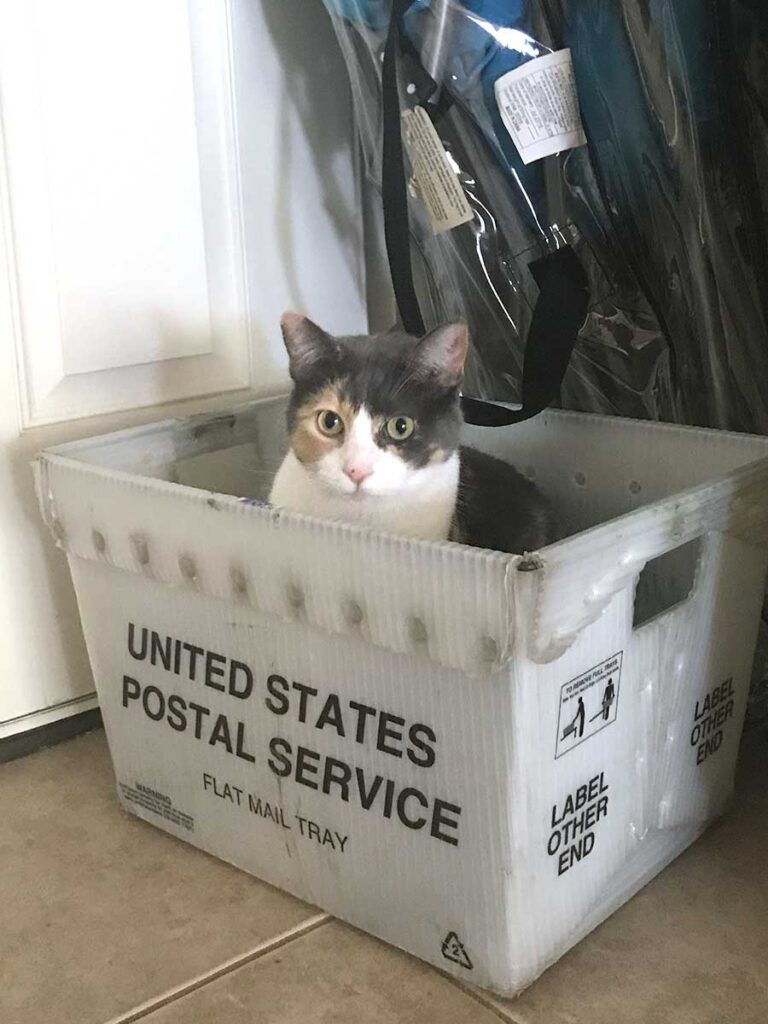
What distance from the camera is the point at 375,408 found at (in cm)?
81

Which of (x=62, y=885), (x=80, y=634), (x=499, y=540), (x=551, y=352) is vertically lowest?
(x=62, y=885)

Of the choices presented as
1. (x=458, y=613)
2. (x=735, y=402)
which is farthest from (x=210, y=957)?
(x=735, y=402)

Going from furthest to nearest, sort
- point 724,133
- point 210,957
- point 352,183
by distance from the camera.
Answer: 1. point 352,183
2. point 724,133
3. point 210,957

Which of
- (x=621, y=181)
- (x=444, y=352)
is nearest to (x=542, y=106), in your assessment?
(x=621, y=181)

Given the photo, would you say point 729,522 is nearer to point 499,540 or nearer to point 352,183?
point 499,540

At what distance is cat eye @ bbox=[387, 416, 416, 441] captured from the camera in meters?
0.81

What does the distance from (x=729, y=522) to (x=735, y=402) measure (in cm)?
20

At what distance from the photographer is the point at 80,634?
1086 mm

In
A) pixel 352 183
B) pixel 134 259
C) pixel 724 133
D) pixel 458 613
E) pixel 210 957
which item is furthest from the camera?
pixel 352 183

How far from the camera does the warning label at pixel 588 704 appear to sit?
0.69 meters

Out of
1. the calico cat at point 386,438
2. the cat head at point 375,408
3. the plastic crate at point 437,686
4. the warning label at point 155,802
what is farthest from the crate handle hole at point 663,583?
the warning label at point 155,802

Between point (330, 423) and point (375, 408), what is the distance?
0.14 ft

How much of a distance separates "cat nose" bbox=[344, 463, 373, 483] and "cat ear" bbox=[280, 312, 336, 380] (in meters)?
0.12

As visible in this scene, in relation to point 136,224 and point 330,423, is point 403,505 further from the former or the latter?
point 136,224
